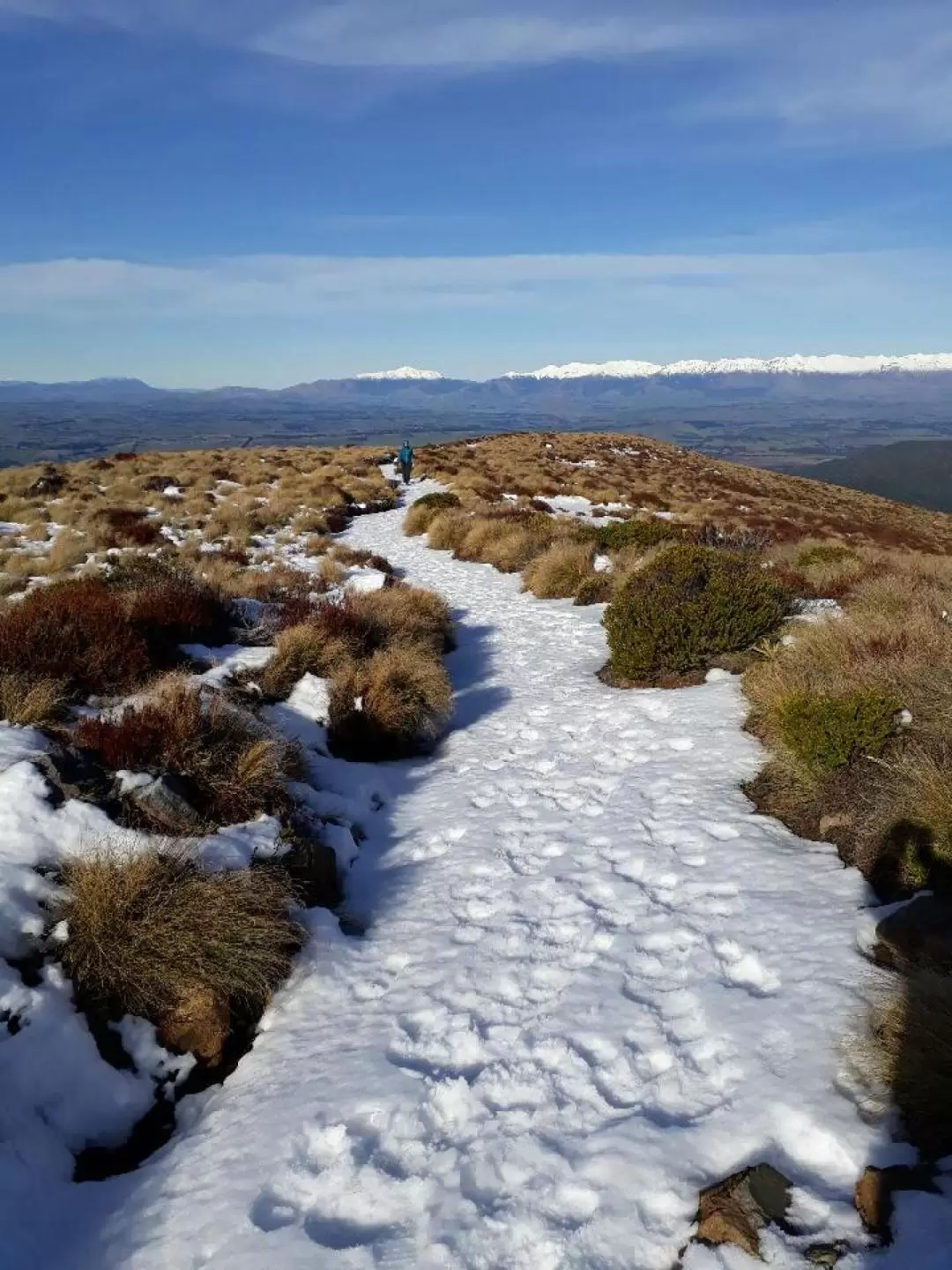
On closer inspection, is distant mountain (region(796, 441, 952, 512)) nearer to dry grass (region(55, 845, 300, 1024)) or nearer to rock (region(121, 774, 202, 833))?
rock (region(121, 774, 202, 833))

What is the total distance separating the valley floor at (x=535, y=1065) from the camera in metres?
2.70

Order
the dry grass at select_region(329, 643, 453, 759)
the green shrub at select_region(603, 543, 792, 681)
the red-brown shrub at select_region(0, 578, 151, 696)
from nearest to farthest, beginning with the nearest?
the red-brown shrub at select_region(0, 578, 151, 696) < the dry grass at select_region(329, 643, 453, 759) < the green shrub at select_region(603, 543, 792, 681)

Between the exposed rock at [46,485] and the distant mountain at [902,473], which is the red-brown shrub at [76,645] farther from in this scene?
the distant mountain at [902,473]

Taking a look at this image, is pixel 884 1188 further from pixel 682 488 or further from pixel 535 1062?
pixel 682 488

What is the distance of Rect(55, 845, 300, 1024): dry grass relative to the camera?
12.0 feet

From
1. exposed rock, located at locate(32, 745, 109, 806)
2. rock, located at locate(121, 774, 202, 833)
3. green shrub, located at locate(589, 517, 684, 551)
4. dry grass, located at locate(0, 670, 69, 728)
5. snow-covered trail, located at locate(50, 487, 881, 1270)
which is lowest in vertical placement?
snow-covered trail, located at locate(50, 487, 881, 1270)

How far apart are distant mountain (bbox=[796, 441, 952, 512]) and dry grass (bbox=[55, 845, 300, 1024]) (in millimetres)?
115096

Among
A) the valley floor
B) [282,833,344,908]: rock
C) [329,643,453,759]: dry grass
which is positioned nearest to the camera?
the valley floor

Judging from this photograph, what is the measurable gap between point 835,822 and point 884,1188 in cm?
284

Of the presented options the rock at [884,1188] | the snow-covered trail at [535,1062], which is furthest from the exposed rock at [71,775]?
the rock at [884,1188]

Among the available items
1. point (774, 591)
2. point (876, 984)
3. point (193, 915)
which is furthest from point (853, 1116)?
→ point (774, 591)

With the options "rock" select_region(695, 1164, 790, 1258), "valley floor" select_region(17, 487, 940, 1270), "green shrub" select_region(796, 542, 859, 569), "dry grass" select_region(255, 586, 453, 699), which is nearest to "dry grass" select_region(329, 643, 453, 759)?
"dry grass" select_region(255, 586, 453, 699)

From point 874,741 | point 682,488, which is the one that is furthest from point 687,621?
point 682,488

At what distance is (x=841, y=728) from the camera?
5.52 meters
